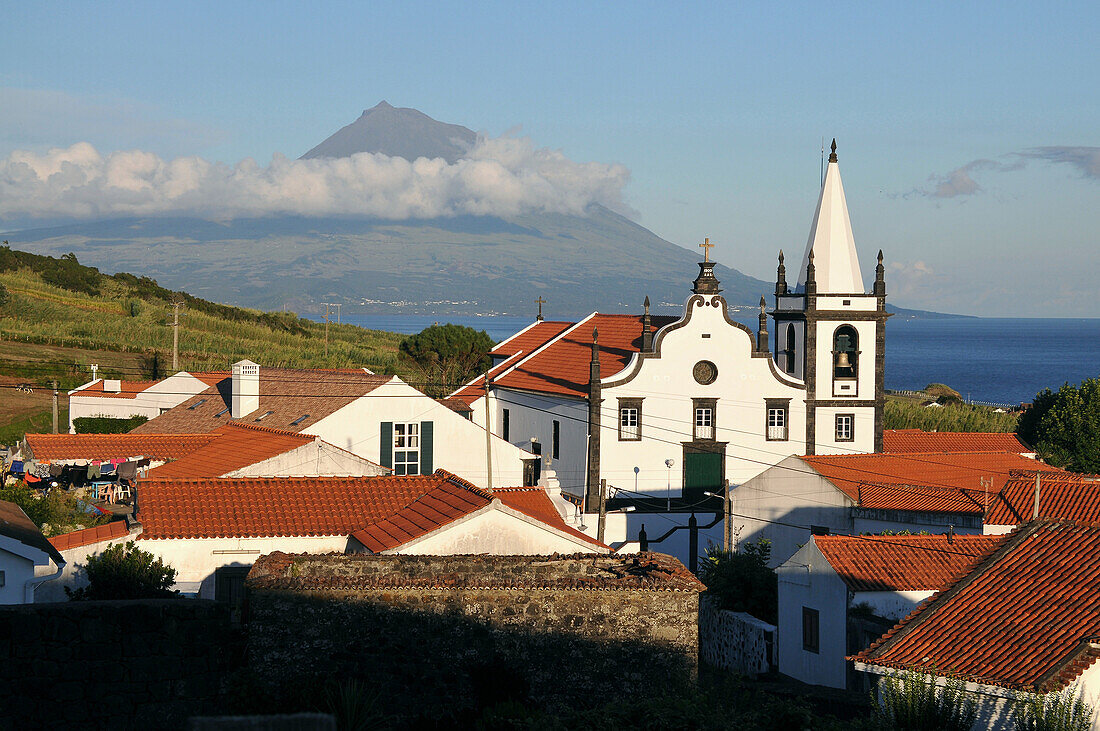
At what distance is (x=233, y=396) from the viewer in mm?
41094

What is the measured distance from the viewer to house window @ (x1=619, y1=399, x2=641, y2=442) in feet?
137

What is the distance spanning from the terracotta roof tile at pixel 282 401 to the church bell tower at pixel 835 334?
1639 cm

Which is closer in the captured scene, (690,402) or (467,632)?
(467,632)

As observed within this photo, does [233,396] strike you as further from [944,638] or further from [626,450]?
[944,638]

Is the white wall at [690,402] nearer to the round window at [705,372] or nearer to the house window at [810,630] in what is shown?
the round window at [705,372]

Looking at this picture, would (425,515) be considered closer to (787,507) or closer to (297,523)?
(297,523)

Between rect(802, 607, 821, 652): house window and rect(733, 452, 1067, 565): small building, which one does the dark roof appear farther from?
rect(733, 452, 1067, 565): small building

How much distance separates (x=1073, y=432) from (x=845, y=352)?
1268 centimetres

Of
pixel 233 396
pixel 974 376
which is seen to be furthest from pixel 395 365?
pixel 974 376

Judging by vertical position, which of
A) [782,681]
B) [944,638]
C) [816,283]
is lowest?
[782,681]

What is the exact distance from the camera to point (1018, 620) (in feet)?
46.0

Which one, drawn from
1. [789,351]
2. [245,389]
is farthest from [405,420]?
[789,351]

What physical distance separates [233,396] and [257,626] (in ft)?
102

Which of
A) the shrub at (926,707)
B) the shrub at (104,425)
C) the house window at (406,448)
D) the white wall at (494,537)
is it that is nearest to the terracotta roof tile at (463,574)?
the shrub at (926,707)
